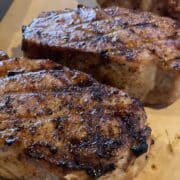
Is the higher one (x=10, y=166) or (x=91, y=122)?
(x=91, y=122)

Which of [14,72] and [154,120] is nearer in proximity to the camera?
[14,72]

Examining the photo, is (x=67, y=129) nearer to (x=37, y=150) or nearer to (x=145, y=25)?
(x=37, y=150)

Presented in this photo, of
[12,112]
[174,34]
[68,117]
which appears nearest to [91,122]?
[68,117]

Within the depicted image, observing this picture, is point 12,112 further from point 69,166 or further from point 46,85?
point 69,166

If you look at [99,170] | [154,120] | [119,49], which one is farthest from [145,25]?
[99,170]

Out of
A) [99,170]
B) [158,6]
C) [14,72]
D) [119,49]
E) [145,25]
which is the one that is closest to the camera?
[99,170]

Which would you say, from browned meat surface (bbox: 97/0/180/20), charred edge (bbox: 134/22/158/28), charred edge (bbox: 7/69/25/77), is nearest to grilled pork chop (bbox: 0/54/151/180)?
charred edge (bbox: 7/69/25/77)

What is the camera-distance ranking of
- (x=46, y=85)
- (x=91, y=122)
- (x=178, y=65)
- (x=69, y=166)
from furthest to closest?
(x=178, y=65) < (x=46, y=85) < (x=91, y=122) < (x=69, y=166)
